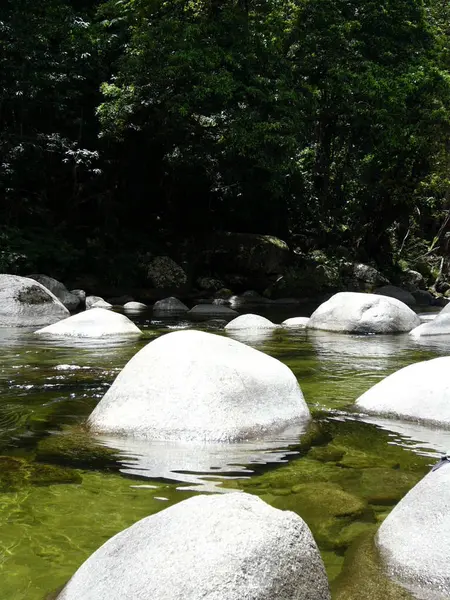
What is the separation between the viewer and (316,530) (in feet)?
9.11

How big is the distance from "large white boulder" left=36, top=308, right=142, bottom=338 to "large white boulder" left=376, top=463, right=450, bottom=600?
7.70m

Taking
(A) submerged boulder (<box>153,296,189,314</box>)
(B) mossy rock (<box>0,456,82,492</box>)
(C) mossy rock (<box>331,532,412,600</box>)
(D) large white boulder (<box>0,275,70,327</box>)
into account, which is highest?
(D) large white boulder (<box>0,275,70,327</box>)

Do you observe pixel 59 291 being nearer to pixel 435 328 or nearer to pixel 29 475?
pixel 435 328

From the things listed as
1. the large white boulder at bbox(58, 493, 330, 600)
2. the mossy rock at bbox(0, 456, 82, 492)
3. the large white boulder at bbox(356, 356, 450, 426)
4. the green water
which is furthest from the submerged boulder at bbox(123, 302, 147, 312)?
the large white boulder at bbox(58, 493, 330, 600)

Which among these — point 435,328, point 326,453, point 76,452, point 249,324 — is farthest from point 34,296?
point 326,453

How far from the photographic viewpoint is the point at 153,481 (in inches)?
130

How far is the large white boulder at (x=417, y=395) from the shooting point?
4.55m

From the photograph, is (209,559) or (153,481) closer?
(209,559)

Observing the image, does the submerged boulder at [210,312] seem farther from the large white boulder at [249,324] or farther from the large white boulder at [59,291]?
the large white boulder at [59,291]

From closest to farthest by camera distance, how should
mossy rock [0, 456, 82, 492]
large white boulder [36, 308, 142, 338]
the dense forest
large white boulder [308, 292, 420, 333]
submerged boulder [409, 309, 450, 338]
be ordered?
mossy rock [0, 456, 82, 492]
large white boulder [36, 308, 142, 338]
submerged boulder [409, 309, 450, 338]
large white boulder [308, 292, 420, 333]
the dense forest

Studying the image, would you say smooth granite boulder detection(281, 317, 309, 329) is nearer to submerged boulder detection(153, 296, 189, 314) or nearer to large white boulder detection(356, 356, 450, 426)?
submerged boulder detection(153, 296, 189, 314)

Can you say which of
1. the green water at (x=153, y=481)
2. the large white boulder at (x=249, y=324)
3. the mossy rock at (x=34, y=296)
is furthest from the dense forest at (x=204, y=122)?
the green water at (x=153, y=481)

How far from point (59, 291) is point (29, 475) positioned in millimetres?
14123

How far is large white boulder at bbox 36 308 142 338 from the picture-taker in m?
9.96
